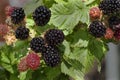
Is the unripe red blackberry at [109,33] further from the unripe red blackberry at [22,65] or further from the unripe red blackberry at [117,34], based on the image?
the unripe red blackberry at [22,65]

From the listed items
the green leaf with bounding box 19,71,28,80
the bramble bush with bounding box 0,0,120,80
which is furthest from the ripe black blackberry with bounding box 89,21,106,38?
the green leaf with bounding box 19,71,28,80

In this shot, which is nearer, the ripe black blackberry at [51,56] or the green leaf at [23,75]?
the ripe black blackberry at [51,56]

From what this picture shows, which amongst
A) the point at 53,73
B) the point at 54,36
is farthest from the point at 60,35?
the point at 53,73

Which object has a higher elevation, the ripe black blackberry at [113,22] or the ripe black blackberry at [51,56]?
the ripe black blackberry at [113,22]

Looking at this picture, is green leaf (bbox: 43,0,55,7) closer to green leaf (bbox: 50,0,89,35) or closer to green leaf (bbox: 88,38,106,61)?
green leaf (bbox: 50,0,89,35)

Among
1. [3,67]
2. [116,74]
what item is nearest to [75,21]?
[3,67]

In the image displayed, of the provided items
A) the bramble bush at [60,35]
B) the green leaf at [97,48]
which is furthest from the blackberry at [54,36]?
the green leaf at [97,48]
